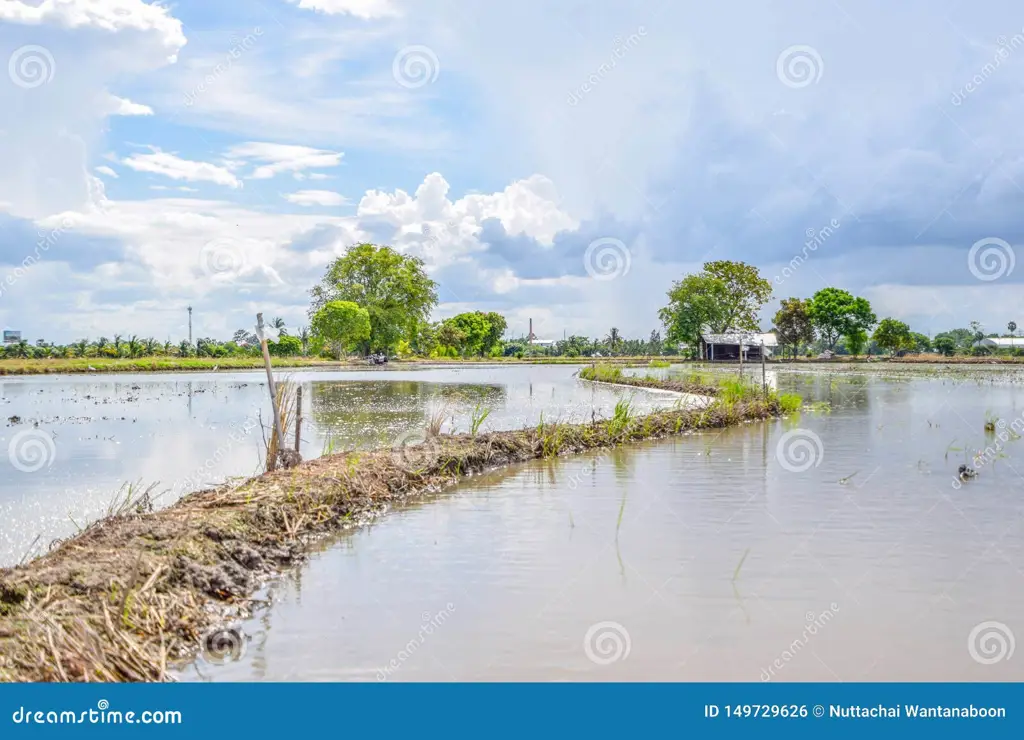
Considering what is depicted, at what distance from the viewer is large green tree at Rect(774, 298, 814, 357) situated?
2844 inches

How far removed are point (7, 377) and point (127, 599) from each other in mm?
44235

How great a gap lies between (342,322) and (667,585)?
55738 mm

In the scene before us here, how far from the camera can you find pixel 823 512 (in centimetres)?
930

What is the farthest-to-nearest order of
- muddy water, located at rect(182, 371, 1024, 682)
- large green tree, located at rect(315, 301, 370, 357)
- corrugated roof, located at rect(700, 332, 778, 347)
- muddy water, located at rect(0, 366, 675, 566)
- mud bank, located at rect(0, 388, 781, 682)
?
corrugated roof, located at rect(700, 332, 778, 347), large green tree, located at rect(315, 301, 370, 357), muddy water, located at rect(0, 366, 675, 566), muddy water, located at rect(182, 371, 1024, 682), mud bank, located at rect(0, 388, 781, 682)

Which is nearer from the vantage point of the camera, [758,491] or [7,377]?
[758,491]

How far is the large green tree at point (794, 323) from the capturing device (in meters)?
72.2

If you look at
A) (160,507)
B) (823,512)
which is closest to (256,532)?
(160,507)

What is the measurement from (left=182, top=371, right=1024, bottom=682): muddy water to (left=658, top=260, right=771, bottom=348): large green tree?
56.4 meters

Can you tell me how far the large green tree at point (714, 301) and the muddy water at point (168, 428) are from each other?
35.6 meters

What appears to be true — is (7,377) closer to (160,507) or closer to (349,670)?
(160,507)

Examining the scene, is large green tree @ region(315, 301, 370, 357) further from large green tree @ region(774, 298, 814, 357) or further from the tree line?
large green tree @ region(774, 298, 814, 357)

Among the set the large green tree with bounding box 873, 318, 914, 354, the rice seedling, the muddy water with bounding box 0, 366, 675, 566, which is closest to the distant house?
the large green tree with bounding box 873, 318, 914, 354

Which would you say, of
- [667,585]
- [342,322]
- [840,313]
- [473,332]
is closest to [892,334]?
[840,313]

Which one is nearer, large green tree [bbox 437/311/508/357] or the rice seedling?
the rice seedling
